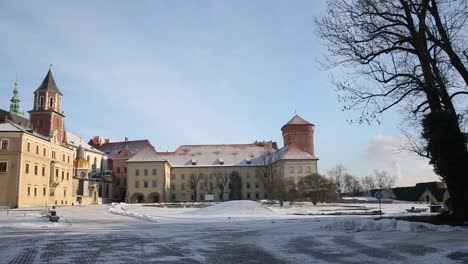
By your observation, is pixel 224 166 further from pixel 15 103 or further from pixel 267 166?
pixel 15 103

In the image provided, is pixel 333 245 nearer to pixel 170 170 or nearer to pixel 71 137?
pixel 170 170

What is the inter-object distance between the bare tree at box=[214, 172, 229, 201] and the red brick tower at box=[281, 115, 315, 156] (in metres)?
16.3

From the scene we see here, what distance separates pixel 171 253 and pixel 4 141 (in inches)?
2263

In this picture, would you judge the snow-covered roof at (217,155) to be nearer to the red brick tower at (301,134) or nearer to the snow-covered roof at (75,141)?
the red brick tower at (301,134)

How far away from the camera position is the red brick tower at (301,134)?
102250 mm

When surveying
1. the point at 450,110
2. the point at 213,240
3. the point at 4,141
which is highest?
the point at 4,141

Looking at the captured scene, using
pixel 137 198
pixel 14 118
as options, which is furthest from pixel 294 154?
pixel 14 118

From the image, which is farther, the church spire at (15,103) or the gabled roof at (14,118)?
the church spire at (15,103)

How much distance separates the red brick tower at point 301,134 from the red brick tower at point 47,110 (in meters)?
49.3

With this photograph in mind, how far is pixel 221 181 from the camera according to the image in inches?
4040

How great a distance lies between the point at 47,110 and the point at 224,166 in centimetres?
4157

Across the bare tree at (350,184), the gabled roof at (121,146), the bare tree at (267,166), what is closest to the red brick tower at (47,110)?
the gabled roof at (121,146)

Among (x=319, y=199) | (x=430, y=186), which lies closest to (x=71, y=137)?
(x=319, y=199)

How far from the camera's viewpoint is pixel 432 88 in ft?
66.7
